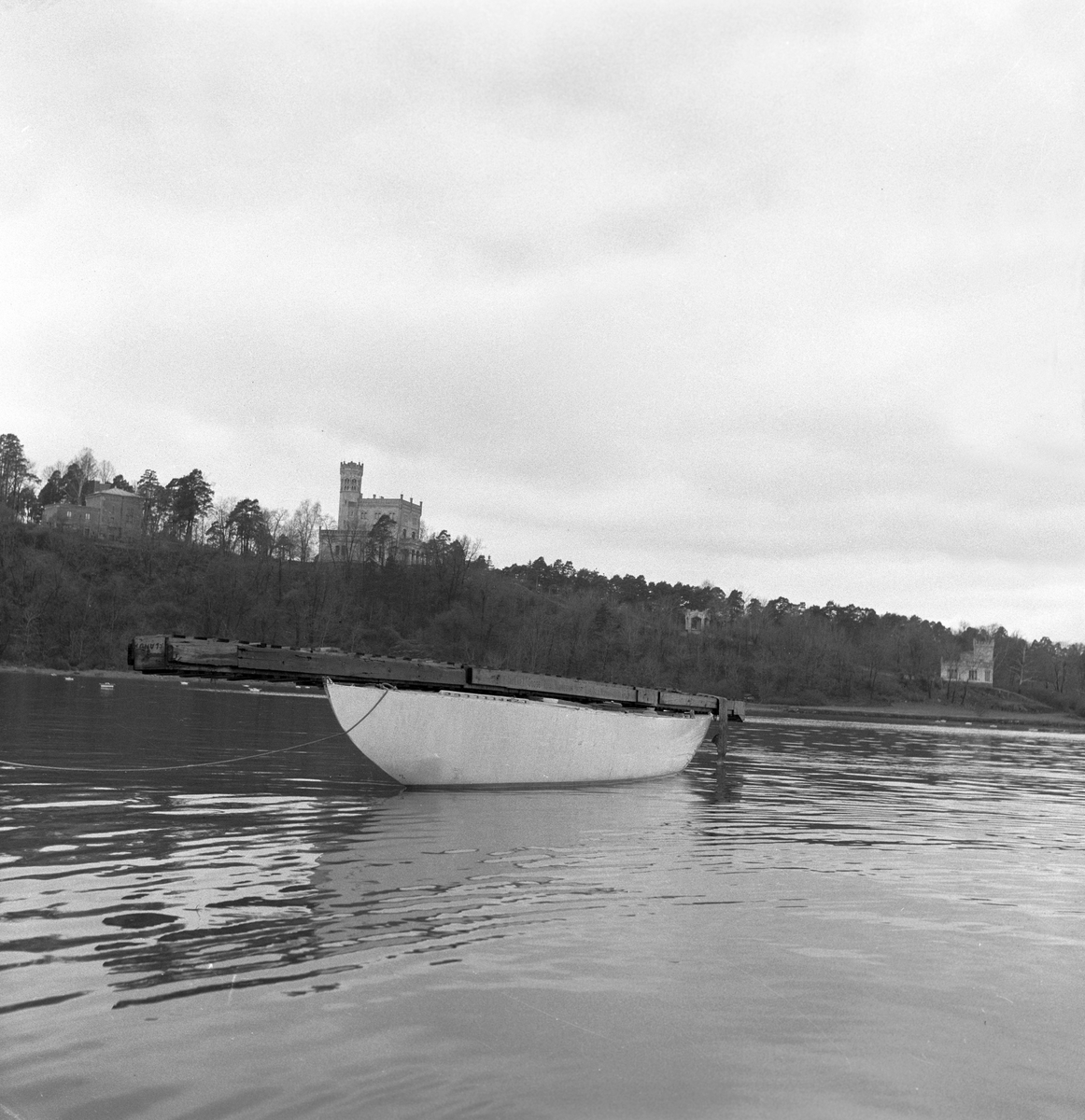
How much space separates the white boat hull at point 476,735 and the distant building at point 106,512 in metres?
162

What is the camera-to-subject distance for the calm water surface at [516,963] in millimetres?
5113

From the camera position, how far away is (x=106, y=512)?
184 m

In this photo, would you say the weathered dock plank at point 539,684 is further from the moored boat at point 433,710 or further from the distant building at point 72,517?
the distant building at point 72,517

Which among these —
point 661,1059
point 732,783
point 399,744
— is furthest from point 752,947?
point 732,783

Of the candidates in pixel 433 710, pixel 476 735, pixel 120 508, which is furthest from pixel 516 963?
pixel 120 508

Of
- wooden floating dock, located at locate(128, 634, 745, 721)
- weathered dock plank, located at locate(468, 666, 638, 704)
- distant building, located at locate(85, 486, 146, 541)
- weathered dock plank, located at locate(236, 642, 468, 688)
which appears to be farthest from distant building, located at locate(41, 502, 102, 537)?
weathered dock plank, located at locate(236, 642, 468, 688)

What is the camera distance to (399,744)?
18328mm

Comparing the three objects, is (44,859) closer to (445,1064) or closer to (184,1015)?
(184,1015)

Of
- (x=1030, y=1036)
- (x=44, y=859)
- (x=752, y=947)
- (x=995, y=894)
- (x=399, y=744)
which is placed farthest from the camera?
(x=399, y=744)

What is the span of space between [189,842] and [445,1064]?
688 centimetres

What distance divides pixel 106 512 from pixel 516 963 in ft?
625

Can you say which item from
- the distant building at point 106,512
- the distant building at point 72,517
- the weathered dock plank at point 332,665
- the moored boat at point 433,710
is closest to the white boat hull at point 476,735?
the moored boat at point 433,710

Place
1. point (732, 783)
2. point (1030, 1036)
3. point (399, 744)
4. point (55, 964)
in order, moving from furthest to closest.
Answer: point (732, 783), point (399, 744), point (55, 964), point (1030, 1036)

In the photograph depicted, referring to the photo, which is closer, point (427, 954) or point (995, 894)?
point (427, 954)
